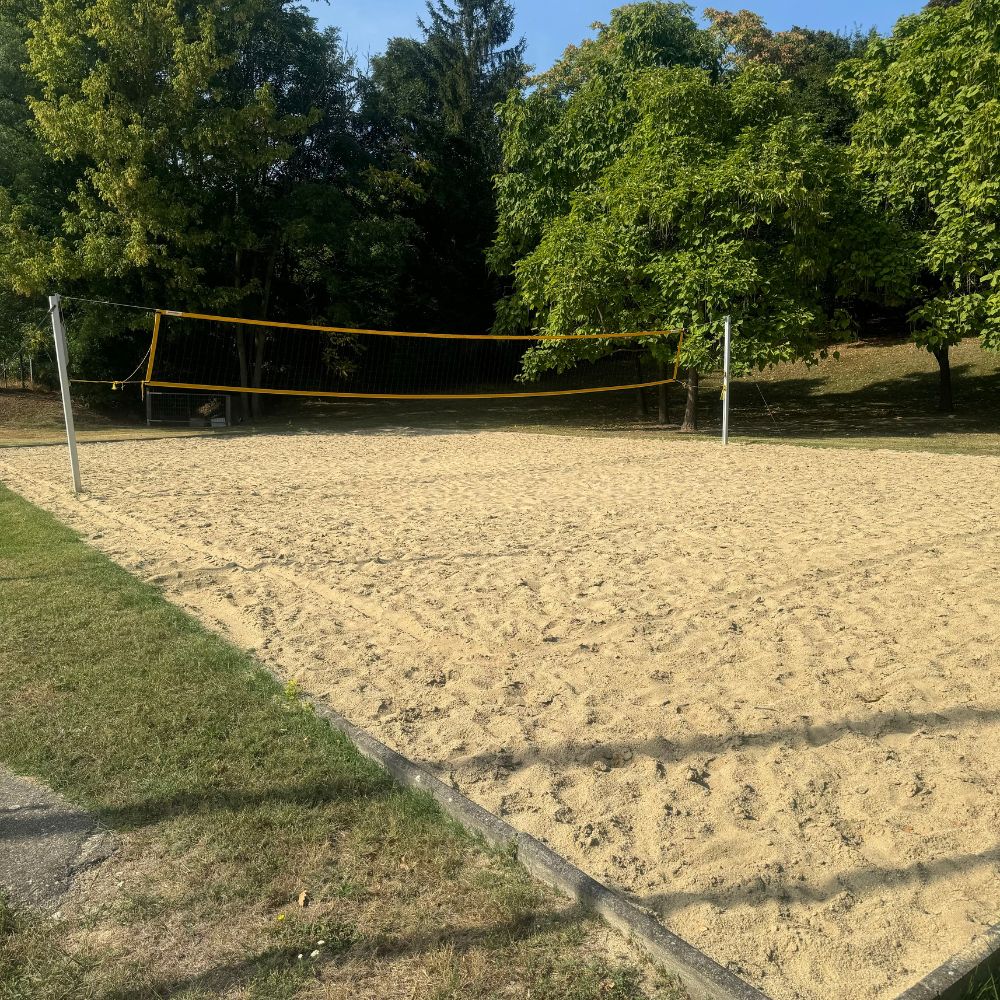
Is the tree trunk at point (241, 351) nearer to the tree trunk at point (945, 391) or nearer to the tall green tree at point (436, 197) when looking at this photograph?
the tall green tree at point (436, 197)

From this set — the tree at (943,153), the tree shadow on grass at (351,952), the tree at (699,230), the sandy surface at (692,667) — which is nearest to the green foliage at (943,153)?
the tree at (943,153)

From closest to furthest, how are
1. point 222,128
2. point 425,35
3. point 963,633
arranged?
point 963,633
point 222,128
point 425,35

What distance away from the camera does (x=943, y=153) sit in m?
15.1

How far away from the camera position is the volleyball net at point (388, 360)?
15781mm

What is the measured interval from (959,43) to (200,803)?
17.7 metres

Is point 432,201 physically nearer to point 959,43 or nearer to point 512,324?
point 512,324

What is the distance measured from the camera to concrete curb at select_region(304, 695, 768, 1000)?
6.35 feet

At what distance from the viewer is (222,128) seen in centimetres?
Result: 1673

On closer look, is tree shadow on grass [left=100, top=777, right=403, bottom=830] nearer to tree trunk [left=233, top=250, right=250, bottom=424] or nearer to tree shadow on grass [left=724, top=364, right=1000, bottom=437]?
tree shadow on grass [left=724, top=364, right=1000, bottom=437]

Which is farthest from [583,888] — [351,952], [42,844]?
[42,844]

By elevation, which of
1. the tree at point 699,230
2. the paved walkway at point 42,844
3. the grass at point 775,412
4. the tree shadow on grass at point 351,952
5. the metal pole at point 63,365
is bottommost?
the tree shadow on grass at point 351,952

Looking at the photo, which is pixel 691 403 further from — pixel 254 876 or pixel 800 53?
pixel 800 53

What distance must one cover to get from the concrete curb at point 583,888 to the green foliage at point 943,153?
1405 cm

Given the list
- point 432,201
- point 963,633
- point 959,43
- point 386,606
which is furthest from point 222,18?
point 963,633
